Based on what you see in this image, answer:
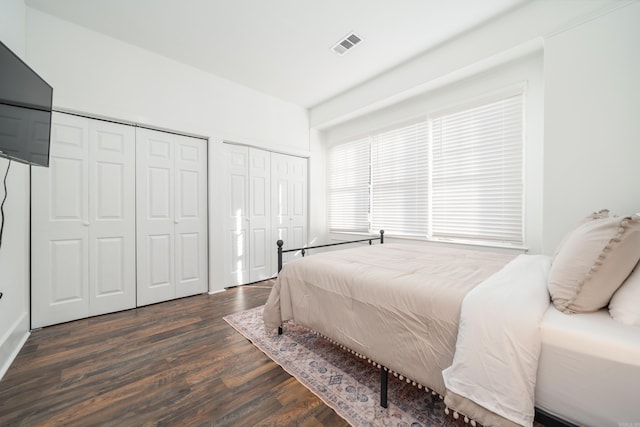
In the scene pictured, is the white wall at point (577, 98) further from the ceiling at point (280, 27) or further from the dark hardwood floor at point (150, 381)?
the dark hardwood floor at point (150, 381)

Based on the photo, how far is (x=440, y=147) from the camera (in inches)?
126

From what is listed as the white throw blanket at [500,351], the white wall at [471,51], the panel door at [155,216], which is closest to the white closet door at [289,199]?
the white wall at [471,51]

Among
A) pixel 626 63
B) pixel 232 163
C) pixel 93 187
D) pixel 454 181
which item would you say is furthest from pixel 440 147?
pixel 93 187

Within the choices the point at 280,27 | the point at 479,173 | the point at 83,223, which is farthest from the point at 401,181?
the point at 83,223

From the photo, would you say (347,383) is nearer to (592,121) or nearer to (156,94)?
(592,121)

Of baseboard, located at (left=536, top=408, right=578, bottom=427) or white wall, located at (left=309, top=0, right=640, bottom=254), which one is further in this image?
white wall, located at (left=309, top=0, right=640, bottom=254)

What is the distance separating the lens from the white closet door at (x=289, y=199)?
411 centimetres

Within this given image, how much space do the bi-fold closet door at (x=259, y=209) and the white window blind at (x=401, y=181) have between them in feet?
4.37

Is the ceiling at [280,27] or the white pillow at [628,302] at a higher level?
the ceiling at [280,27]

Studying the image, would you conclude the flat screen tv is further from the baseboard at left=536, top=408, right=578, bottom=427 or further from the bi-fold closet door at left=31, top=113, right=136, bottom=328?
the baseboard at left=536, top=408, right=578, bottom=427

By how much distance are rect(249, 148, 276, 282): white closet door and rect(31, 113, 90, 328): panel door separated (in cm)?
183

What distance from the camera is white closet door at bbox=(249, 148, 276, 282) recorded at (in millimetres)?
3814

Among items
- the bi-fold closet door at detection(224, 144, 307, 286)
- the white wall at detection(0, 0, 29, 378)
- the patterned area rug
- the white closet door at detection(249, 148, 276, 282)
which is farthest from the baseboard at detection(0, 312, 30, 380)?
the white closet door at detection(249, 148, 276, 282)

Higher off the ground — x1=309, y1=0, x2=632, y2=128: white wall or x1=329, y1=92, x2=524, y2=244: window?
x1=309, y1=0, x2=632, y2=128: white wall
